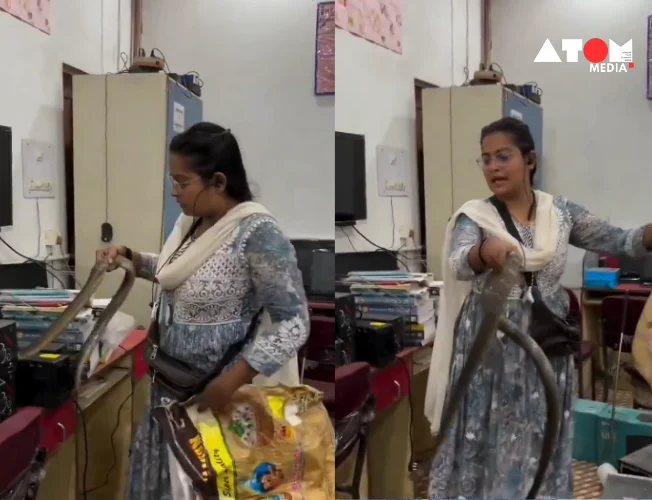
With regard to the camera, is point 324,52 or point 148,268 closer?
point 148,268

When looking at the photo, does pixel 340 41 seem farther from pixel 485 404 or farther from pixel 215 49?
pixel 485 404

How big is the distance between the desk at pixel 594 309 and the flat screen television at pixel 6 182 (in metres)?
1.16

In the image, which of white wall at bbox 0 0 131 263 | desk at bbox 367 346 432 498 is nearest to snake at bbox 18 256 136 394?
white wall at bbox 0 0 131 263

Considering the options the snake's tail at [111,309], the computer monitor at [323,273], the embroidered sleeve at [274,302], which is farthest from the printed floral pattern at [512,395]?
the snake's tail at [111,309]

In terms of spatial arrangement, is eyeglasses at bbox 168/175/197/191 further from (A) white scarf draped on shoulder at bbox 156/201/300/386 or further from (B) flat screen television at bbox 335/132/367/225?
(B) flat screen television at bbox 335/132/367/225

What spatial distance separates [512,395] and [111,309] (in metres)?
0.83

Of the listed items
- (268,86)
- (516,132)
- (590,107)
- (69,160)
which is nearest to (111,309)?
(69,160)

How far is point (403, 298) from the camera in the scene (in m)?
1.44

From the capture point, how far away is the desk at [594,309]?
136 cm

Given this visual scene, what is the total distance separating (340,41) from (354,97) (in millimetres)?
122

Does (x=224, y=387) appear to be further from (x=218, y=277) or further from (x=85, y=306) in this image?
(x=85, y=306)

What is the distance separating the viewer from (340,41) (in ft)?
4.53

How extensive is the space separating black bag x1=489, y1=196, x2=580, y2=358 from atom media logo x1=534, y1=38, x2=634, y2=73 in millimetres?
385

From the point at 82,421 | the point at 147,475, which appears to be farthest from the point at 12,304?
the point at 147,475
